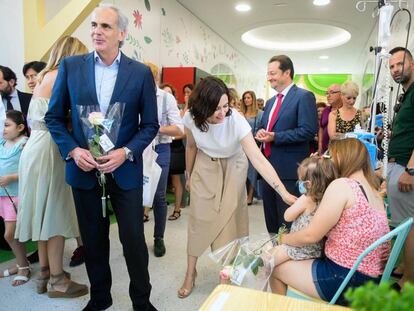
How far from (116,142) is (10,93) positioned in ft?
5.34

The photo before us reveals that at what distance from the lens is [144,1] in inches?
175

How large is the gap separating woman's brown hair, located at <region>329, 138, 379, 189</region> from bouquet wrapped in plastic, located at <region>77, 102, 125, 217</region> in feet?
3.27

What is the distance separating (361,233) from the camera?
1.21m

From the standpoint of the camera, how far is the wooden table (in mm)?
773

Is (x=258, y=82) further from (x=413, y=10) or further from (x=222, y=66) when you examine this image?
(x=413, y=10)

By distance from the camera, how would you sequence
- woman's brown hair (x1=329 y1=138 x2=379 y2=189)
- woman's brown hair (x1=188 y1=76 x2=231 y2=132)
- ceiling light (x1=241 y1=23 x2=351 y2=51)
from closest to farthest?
1. woman's brown hair (x1=329 y1=138 x2=379 y2=189)
2. woman's brown hair (x1=188 y1=76 x2=231 y2=132)
3. ceiling light (x1=241 y1=23 x2=351 y2=51)

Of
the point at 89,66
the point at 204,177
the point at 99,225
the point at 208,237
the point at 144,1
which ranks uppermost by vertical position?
the point at 144,1

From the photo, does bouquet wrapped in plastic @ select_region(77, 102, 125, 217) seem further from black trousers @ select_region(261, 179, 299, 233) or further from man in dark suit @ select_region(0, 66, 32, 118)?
man in dark suit @ select_region(0, 66, 32, 118)

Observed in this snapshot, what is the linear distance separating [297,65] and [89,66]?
10.3 metres

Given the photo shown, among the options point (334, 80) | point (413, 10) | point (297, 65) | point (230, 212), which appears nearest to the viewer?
point (230, 212)

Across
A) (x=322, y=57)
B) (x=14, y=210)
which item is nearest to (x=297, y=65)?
(x=322, y=57)

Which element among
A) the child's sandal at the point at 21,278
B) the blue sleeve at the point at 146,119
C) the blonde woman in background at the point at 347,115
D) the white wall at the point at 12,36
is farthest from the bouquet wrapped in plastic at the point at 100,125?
the blonde woman in background at the point at 347,115

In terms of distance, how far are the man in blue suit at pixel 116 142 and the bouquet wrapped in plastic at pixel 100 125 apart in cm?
3

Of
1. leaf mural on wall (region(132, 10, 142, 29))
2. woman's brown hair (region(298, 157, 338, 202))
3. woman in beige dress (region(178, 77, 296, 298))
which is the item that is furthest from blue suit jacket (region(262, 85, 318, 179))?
leaf mural on wall (region(132, 10, 142, 29))
